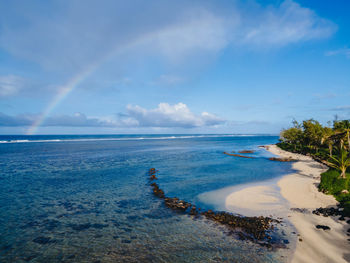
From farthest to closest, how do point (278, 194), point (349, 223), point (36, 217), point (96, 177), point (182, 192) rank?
point (96, 177)
point (182, 192)
point (278, 194)
point (36, 217)
point (349, 223)

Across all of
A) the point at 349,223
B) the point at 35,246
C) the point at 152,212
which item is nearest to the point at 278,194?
the point at 349,223

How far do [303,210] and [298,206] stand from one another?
1149 millimetres

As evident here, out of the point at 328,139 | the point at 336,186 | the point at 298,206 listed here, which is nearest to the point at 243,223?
the point at 298,206

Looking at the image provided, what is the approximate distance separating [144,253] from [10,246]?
9.10 meters

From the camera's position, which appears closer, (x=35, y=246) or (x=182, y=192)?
(x=35, y=246)

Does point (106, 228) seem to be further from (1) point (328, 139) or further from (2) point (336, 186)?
(1) point (328, 139)

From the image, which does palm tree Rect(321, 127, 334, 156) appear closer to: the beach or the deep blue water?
the beach

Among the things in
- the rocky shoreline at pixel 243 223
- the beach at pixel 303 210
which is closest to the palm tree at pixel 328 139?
the beach at pixel 303 210

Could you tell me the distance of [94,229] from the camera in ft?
46.9

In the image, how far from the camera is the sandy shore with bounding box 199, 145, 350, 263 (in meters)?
11.0

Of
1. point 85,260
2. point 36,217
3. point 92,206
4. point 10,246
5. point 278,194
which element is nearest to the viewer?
point 85,260

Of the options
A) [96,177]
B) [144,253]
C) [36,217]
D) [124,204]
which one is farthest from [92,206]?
[96,177]

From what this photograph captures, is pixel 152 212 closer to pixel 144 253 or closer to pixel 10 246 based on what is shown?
pixel 144 253

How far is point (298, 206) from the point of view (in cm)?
1822
